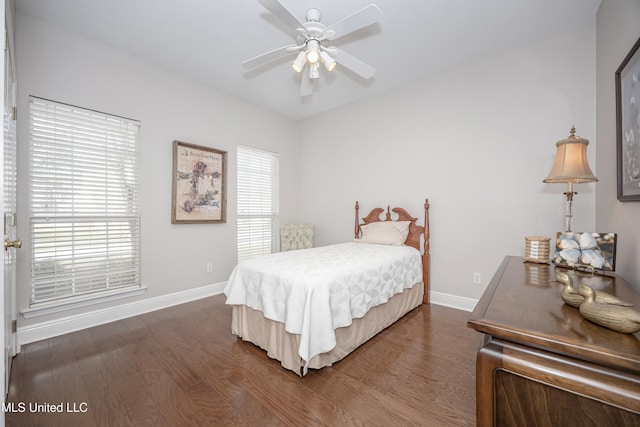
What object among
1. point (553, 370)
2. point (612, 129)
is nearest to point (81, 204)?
point (553, 370)

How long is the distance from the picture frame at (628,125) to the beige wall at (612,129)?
0.10m

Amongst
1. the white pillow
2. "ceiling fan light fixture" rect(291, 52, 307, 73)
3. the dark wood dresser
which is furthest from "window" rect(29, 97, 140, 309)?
the dark wood dresser

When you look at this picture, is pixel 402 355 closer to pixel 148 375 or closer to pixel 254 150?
pixel 148 375

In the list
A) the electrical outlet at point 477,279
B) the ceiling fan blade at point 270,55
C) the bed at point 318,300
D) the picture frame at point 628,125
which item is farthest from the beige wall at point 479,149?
the ceiling fan blade at point 270,55

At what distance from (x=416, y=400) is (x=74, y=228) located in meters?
3.19

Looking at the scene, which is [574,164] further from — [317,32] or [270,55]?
[270,55]

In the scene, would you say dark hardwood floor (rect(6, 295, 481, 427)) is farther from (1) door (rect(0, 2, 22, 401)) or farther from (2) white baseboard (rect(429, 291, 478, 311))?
(2) white baseboard (rect(429, 291, 478, 311))

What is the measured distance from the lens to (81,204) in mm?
2596

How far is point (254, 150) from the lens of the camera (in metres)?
4.18

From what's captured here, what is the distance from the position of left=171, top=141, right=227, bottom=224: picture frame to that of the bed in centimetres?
140

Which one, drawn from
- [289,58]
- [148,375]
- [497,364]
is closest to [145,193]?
[148,375]

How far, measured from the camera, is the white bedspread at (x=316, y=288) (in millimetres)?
1816

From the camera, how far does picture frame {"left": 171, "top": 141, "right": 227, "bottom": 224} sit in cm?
326

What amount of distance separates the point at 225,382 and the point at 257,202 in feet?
9.11
